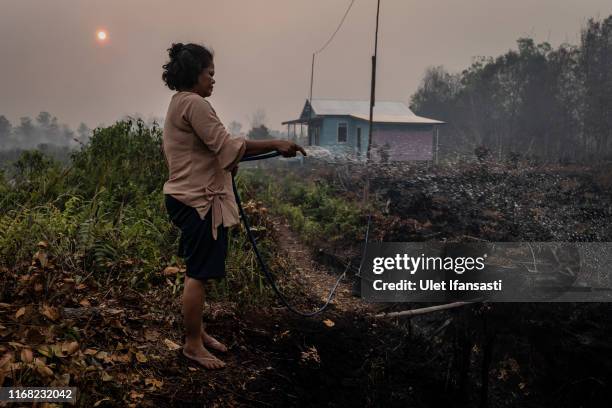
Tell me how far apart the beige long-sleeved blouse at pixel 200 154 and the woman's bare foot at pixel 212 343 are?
0.85 metres

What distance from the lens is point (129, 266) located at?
14.1 feet

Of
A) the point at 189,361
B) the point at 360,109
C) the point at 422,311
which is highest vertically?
the point at 360,109

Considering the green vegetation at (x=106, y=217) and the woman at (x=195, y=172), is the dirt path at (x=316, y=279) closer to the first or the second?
the green vegetation at (x=106, y=217)

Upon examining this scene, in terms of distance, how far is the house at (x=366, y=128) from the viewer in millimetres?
26328

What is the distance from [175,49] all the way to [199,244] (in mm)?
1189

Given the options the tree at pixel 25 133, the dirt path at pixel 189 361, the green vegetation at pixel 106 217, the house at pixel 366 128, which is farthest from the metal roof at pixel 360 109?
the tree at pixel 25 133

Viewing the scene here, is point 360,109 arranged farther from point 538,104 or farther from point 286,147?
point 286,147

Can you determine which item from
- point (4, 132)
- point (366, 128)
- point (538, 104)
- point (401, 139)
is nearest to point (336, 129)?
point (366, 128)

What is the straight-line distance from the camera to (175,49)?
9.61 ft

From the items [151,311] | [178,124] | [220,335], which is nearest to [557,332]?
[220,335]

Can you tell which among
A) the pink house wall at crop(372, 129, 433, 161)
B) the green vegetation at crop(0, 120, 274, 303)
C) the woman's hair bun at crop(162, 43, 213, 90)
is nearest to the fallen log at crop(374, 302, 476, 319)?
the green vegetation at crop(0, 120, 274, 303)

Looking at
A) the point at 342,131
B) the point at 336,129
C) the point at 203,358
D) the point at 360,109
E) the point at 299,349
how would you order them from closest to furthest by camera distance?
the point at 203,358
the point at 299,349
the point at 336,129
the point at 342,131
the point at 360,109

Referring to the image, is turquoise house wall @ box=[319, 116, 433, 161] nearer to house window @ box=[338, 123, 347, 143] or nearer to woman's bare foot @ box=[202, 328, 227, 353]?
house window @ box=[338, 123, 347, 143]

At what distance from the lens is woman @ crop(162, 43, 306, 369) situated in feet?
9.40
